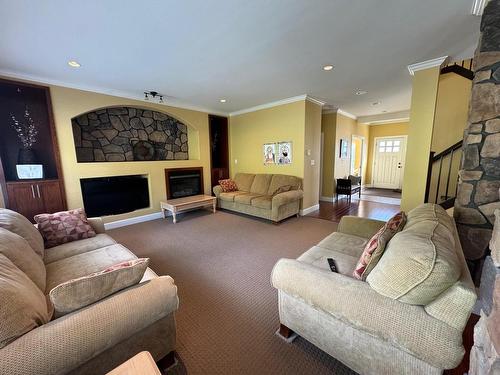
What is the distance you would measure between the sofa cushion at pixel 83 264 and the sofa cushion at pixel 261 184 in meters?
3.27

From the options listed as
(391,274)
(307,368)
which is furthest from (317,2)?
(307,368)

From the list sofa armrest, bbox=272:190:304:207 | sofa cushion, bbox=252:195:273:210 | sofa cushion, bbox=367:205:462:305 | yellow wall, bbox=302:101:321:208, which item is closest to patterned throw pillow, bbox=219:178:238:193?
sofa cushion, bbox=252:195:273:210

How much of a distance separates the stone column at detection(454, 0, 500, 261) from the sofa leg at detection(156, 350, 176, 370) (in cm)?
278

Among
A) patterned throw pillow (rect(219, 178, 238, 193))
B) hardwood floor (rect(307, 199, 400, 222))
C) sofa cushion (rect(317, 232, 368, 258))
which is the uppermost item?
patterned throw pillow (rect(219, 178, 238, 193))

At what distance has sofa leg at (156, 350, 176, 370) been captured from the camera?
1336mm

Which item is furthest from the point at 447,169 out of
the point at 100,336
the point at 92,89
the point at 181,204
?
the point at 92,89

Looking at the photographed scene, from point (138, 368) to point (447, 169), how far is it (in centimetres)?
446

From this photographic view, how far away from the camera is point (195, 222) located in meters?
4.25

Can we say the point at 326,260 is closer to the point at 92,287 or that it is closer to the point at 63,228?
the point at 92,287

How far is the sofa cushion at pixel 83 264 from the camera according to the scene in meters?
1.62

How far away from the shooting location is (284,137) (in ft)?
15.3

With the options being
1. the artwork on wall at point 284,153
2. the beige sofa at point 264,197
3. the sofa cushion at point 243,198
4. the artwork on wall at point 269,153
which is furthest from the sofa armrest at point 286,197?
the artwork on wall at point 269,153

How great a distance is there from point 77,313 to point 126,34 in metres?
2.45

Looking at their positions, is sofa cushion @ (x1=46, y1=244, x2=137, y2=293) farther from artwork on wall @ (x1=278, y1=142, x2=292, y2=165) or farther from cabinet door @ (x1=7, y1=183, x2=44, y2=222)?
artwork on wall @ (x1=278, y1=142, x2=292, y2=165)
